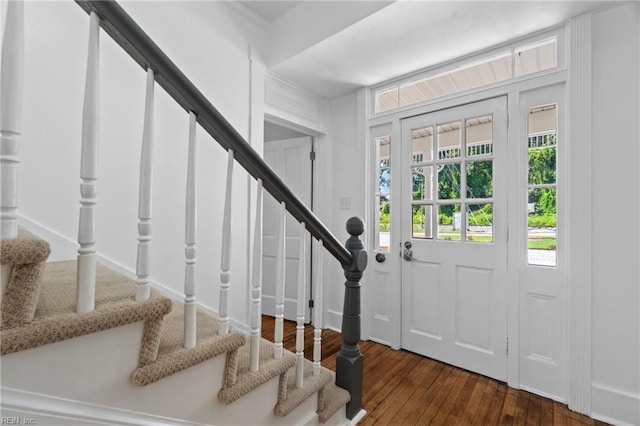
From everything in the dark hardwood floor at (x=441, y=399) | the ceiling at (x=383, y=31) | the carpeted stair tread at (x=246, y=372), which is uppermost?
the ceiling at (x=383, y=31)

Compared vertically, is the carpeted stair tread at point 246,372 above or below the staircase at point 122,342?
below

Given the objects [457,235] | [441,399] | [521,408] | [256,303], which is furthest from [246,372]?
[457,235]

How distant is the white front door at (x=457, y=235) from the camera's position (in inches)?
87.0

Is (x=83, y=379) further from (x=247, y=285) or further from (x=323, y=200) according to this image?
(x=323, y=200)

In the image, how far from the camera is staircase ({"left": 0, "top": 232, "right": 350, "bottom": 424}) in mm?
601

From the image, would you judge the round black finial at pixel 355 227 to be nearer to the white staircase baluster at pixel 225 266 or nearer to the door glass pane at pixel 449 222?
the white staircase baluster at pixel 225 266

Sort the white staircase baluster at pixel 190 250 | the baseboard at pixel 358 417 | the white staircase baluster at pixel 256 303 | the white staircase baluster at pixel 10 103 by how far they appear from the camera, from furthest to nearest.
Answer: the baseboard at pixel 358 417 < the white staircase baluster at pixel 256 303 < the white staircase baluster at pixel 190 250 < the white staircase baluster at pixel 10 103

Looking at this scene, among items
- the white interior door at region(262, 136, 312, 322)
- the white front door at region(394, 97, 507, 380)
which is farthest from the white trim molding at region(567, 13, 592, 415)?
the white interior door at region(262, 136, 312, 322)

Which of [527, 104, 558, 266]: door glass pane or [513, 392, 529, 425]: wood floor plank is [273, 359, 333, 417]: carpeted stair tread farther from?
[527, 104, 558, 266]: door glass pane

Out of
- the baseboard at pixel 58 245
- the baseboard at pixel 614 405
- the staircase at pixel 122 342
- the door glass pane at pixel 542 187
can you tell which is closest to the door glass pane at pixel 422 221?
the door glass pane at pixel 542 187

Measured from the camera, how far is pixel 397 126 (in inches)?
107

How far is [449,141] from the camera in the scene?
2449 mm

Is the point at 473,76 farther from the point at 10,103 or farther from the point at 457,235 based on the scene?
the point at 10,103

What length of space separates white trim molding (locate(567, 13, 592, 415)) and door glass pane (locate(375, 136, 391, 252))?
1320 mm
